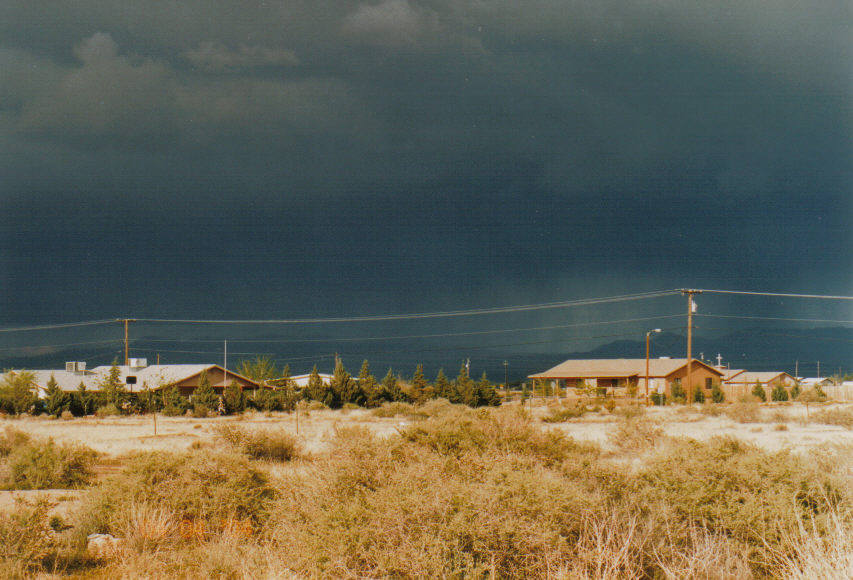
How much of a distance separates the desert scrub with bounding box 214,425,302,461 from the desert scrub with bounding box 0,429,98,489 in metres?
4.23

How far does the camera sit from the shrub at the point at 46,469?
18.1 meters

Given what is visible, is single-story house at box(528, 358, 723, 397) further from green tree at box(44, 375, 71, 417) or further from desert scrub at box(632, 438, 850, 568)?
desert scrub at box(632, 438, 850, 568)

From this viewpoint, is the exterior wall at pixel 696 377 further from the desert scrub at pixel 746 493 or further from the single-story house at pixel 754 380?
the desert scrub at pixel 746 493

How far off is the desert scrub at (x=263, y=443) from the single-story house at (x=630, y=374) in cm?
6143

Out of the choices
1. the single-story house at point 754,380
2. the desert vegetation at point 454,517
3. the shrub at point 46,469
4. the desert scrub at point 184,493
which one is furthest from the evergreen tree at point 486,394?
the desert scrub at point 184,493

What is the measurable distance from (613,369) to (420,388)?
1118 inches

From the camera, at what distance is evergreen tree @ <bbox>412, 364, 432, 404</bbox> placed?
69.2 metres

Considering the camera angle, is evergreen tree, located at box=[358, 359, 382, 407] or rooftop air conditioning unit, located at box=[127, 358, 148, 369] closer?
evergreen tree, located at box=[358, 359, 382, 407]

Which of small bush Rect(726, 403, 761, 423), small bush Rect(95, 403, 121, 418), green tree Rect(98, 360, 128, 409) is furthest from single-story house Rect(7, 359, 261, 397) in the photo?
small bush Rect(726, 403, 761, 423)

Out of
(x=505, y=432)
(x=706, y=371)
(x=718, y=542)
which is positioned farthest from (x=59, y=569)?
(x=706, y=371)

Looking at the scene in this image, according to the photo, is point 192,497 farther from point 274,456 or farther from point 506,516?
point 274,456

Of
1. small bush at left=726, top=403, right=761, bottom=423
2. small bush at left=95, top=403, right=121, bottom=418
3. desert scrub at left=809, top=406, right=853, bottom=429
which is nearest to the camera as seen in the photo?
desert scrub at left=809, top=406, right=853, bottom=429

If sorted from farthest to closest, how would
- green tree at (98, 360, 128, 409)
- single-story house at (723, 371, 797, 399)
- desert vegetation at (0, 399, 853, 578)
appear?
single-story house at (723, 371, 797, 399)
green tree at (98, 360, 128, 409)
desert vegetation at (0, 399, 853, 578)

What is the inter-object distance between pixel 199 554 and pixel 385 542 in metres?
3.31
